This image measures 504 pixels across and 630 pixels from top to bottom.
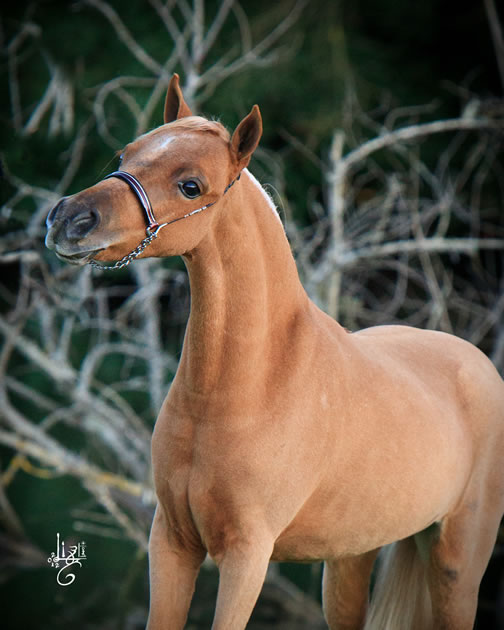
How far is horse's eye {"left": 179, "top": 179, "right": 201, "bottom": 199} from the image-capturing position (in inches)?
54.6

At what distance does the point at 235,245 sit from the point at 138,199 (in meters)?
0.26

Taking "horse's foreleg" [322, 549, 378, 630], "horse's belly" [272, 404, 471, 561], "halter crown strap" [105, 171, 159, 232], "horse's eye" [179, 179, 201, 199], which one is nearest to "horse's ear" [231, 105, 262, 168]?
"horse's eye" [179, 179, 201, 199]

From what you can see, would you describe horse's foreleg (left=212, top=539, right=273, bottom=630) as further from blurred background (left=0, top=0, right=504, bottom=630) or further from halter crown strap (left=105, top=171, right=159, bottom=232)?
blurred background (left=0, top=0, right=504, bottom=630)

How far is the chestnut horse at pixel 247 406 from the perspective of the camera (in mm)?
1384

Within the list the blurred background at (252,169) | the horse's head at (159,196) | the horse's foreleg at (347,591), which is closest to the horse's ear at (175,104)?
the horse's head at (159,196)

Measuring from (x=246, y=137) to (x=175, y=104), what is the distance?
0.93ft

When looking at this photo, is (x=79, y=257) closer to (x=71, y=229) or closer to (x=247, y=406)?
(x=71, y=229)

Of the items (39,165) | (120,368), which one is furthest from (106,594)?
(39,165)

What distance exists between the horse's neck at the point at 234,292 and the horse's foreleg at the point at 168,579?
14.3 inches

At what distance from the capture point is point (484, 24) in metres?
5.32

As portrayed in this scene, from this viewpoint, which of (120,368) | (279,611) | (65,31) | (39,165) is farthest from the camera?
(120,368)

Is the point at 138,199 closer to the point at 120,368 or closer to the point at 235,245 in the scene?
the point at 235,245

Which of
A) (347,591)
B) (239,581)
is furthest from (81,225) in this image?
(347,591)

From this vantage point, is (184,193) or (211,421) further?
(211,421)
